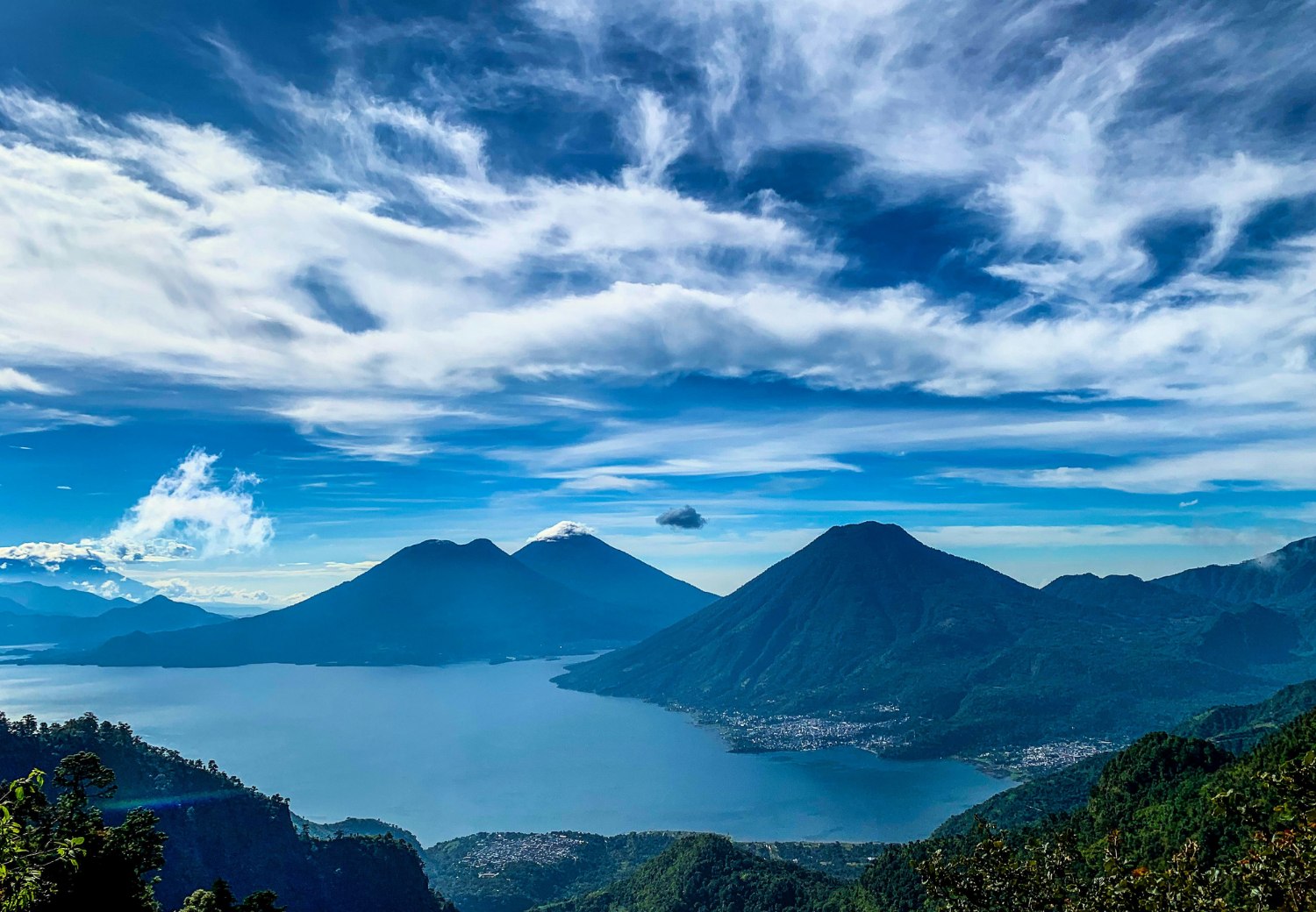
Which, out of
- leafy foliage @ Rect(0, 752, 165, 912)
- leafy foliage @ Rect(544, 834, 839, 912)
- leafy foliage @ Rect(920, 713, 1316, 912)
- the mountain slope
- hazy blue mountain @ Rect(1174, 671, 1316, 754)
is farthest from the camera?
hazy blue mountain @ Rect(1174, 671, 1316, 754)

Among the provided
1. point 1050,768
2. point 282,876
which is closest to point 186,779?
point 282,876

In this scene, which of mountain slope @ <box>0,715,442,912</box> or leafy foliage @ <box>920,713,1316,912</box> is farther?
mountain slope @ <box>0,715,442,912</box>

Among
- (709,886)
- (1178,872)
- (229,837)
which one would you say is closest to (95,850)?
(1178,872)

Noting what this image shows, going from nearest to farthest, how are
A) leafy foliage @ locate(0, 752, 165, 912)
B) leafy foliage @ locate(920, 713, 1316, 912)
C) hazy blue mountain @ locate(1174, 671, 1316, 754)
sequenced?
leafy foliage @ locate(920, 713, 1316, 912) → leafy foliage @ locate(0, 752, 165, 912) → hazy blue mountain @ locate(1174, 671, 1316, 754)

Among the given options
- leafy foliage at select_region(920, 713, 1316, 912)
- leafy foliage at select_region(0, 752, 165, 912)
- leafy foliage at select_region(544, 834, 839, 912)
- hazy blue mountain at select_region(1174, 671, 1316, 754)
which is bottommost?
leafy foliage at select_region(544, 834, 839, 912)

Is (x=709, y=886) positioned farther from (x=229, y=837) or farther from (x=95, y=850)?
(x=95, y=850)

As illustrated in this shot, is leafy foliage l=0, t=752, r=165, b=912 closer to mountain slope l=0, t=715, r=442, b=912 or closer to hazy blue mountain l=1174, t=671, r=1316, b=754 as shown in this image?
mountain slope l=0, t=715, r=442, b=912

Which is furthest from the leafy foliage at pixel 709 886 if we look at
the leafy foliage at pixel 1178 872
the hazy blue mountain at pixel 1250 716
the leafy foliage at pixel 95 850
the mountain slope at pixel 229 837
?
the hazy blue mountain at pixel 1250 716

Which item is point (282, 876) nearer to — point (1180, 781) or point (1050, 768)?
point (1180, 781)

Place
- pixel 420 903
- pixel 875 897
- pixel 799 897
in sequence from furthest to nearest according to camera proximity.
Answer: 1. pixel 420 903
2. pixel 799 897
3. pixel 875 897

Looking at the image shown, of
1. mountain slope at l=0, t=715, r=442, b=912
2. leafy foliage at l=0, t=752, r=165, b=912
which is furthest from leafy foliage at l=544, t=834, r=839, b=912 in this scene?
leafy foliage at l=0, t=752, r=165, b=912

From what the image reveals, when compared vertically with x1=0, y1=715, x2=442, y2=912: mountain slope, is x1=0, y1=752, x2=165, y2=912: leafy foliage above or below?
above
